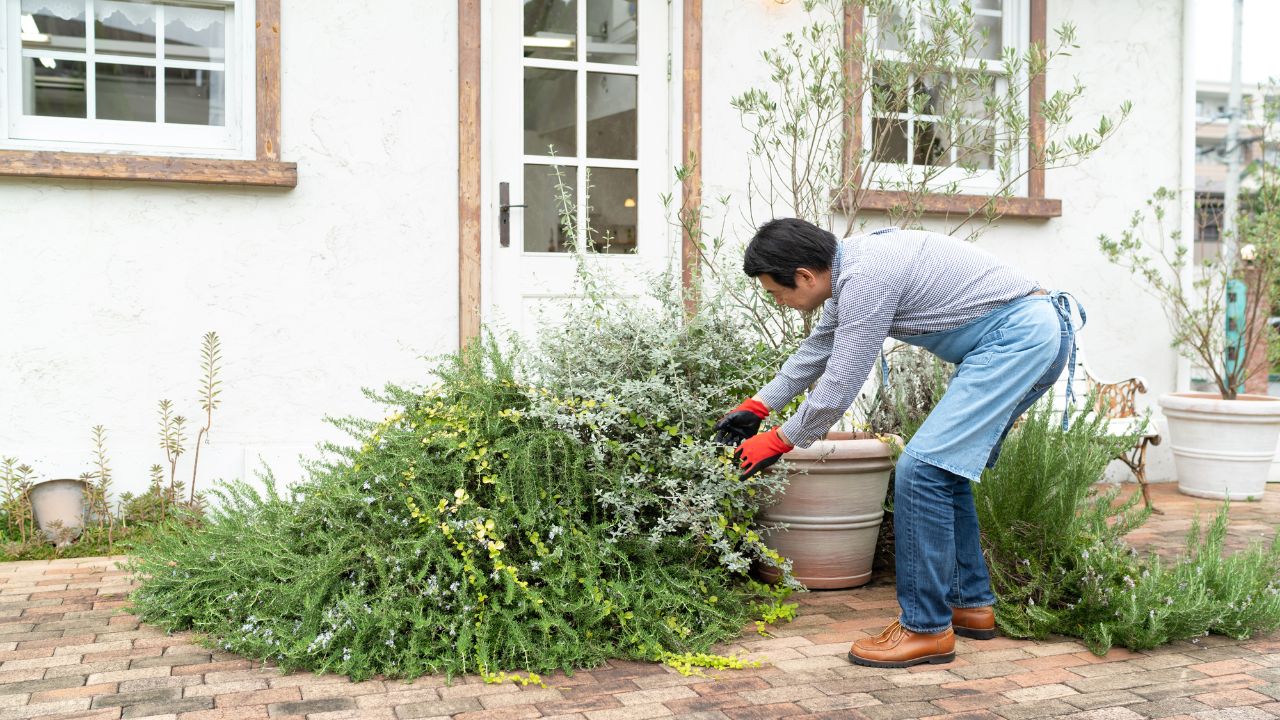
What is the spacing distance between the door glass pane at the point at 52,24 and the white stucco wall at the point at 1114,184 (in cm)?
478

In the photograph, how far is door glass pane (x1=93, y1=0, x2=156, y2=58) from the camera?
5.13m

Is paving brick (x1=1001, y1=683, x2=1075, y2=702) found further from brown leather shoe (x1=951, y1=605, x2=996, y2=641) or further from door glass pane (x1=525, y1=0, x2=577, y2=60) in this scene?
door glass pane (x1=525, y1=0, x2=577, y2=60)

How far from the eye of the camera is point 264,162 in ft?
16.7

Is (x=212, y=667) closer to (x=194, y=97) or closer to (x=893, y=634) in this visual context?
(x=893, y=634)

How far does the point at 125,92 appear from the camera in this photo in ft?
16.9

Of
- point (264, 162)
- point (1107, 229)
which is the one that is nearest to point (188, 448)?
point (264, 162)

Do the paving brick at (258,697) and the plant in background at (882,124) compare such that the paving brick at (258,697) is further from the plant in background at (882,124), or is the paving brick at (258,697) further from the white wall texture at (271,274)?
the white wall texture at (271,274)

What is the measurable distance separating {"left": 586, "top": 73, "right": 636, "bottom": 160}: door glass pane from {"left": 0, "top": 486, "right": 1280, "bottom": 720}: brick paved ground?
2.99 m

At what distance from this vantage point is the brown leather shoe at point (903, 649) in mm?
3152

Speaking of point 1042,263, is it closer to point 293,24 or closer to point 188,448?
point 293,24

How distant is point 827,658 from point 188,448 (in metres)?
3.24

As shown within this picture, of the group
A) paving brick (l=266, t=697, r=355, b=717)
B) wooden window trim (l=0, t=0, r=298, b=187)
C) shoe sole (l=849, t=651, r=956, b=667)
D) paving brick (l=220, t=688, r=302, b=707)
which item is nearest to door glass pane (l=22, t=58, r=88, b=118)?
wooden window trim (l=0, t=0, r=298, b=187)

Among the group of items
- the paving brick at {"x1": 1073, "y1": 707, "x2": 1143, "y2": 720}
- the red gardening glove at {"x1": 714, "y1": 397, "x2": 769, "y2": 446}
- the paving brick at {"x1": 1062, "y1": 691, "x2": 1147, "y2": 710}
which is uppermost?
the red gardening glove at {"x1": 714, "y1": 397, "x2": 769, "y2": 446}

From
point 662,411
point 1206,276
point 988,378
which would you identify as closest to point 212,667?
point 662,411
